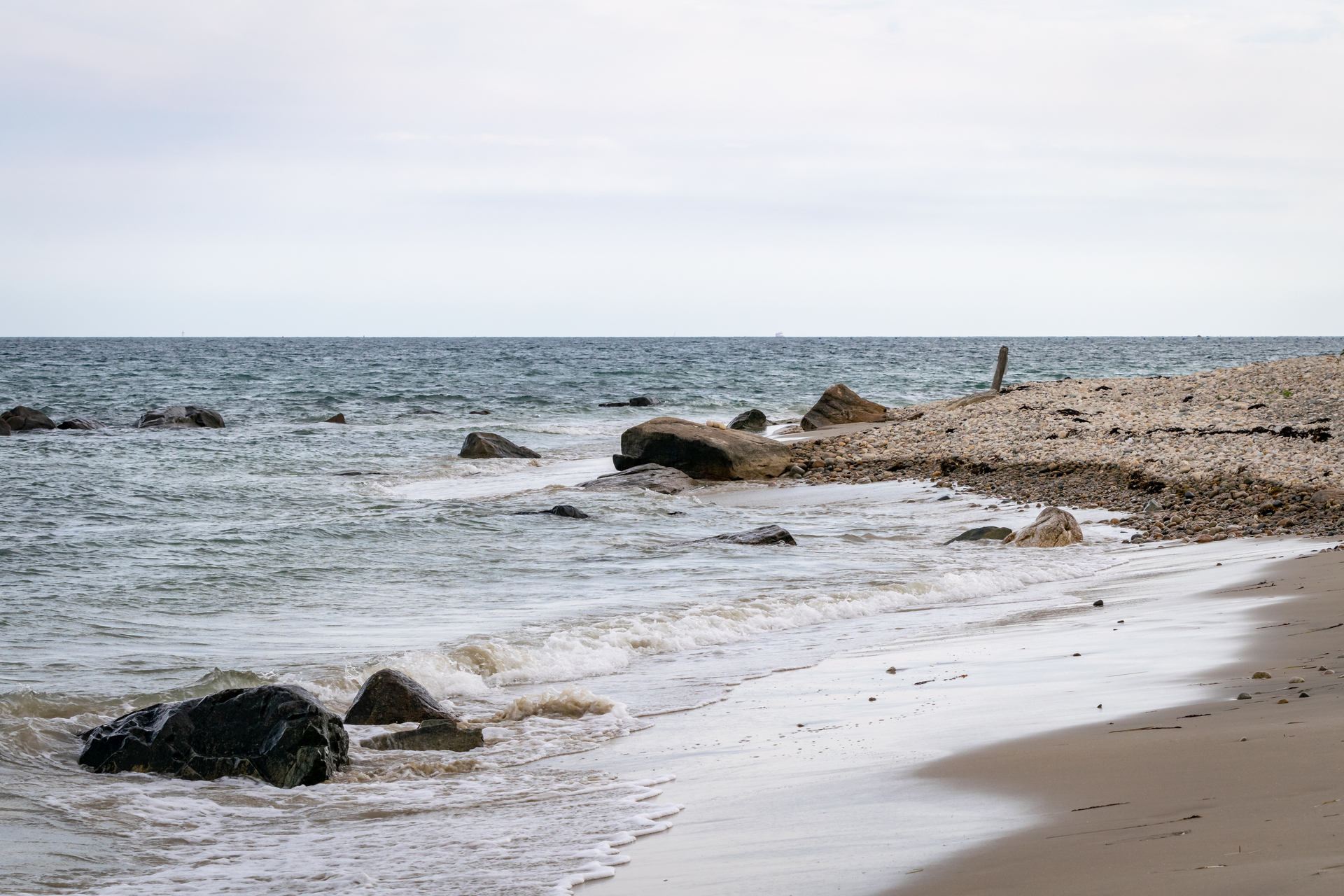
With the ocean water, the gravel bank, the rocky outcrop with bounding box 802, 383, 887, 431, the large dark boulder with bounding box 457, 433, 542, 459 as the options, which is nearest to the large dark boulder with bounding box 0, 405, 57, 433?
the ocean water

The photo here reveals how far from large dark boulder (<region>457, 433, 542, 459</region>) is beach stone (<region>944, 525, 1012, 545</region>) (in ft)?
42.4

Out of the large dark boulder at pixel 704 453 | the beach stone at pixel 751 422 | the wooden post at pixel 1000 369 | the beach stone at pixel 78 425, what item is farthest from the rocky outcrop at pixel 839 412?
the beach stone at pixel 78 425

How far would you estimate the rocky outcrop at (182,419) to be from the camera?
91.7 ft

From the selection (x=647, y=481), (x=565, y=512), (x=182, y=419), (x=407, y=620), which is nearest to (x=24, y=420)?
(x=182, y=419)

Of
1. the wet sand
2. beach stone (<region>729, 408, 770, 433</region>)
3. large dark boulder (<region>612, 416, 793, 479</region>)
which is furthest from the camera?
beach stone (<region>729, 408, 770, 433</region>)

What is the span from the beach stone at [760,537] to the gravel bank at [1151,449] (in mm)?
3619

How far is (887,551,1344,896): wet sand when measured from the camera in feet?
8.45

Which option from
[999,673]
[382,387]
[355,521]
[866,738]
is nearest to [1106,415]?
[355,521]

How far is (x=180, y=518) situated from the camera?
13.9m

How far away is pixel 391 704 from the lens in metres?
5.90

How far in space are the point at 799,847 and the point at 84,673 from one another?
17.7 ft

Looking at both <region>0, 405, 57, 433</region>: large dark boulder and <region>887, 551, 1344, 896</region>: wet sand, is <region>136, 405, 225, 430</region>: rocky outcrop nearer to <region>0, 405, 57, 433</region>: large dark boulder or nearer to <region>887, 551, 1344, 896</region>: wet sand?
<region>0, 405, 57, 433</region>: large dark boulder

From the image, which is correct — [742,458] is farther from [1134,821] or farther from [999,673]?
[1134,821]

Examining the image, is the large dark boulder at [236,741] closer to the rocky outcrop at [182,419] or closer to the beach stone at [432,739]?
the beach stone at [432,739]
